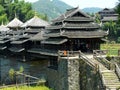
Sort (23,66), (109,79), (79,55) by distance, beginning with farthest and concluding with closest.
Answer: (23,66)
(79,55)
(109,79)

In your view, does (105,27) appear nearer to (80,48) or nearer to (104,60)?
(80,48)

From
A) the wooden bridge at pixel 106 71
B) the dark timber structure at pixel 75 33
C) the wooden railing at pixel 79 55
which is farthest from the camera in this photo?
the dark timber structure at pixel 75 33

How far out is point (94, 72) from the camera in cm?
2938

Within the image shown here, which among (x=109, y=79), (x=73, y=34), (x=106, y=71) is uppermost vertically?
(x=73, y=34)

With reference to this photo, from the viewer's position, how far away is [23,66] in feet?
154

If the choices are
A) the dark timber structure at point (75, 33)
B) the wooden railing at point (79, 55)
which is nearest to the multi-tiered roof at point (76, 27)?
the dark timber structure at point (75, 33)

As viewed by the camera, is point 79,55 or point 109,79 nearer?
point 109,79

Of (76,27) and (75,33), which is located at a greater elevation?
(76,27)

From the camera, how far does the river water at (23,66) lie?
140 ft

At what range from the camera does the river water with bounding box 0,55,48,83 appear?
140ft

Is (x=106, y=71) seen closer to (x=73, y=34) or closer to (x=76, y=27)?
(x=73, y=34)

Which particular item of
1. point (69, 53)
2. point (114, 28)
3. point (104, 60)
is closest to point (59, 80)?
point (69, 53)

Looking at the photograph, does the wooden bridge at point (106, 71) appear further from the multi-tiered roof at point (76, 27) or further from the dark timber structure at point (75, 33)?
the multi-tiered roof at point (76, 27)

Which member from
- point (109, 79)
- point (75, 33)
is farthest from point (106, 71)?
point (75, 33)
